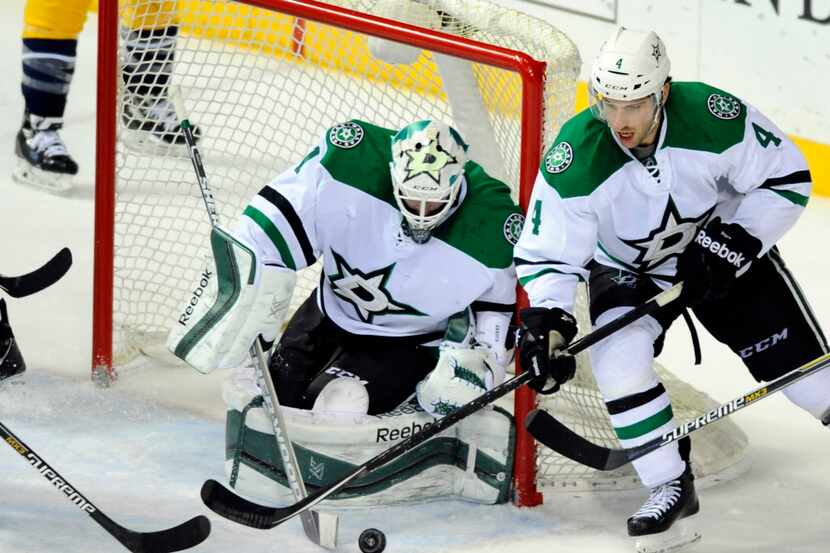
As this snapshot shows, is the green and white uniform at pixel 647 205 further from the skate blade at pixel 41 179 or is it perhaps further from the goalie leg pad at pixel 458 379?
the skate blade at pixel 41 179

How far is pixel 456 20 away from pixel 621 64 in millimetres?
937

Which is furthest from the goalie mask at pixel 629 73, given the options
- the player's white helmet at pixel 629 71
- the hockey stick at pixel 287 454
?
the hockey stick at pixel 287 454

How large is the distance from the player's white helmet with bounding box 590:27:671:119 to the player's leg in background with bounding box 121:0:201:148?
1260 mm

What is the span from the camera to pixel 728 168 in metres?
3.26

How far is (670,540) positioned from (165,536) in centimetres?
99

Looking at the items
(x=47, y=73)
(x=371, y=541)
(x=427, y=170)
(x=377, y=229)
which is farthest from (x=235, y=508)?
(x=47, y=73)

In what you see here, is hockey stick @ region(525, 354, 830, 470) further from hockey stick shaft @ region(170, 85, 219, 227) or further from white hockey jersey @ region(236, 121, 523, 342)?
hockey stick shaft @ region(170, 85, 219, 227)

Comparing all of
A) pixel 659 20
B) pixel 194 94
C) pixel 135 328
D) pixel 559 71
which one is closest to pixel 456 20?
pixel 559 71

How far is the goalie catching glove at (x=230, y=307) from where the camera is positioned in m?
3.38

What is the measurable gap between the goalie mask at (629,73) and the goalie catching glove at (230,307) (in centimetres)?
74

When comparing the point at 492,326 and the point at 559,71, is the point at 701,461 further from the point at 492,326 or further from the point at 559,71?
the point at 559,71

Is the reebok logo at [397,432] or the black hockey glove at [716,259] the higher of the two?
the black hockey glove at [716,259]

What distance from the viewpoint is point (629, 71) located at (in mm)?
3129

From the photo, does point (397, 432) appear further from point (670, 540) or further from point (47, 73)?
point (47, 73)
